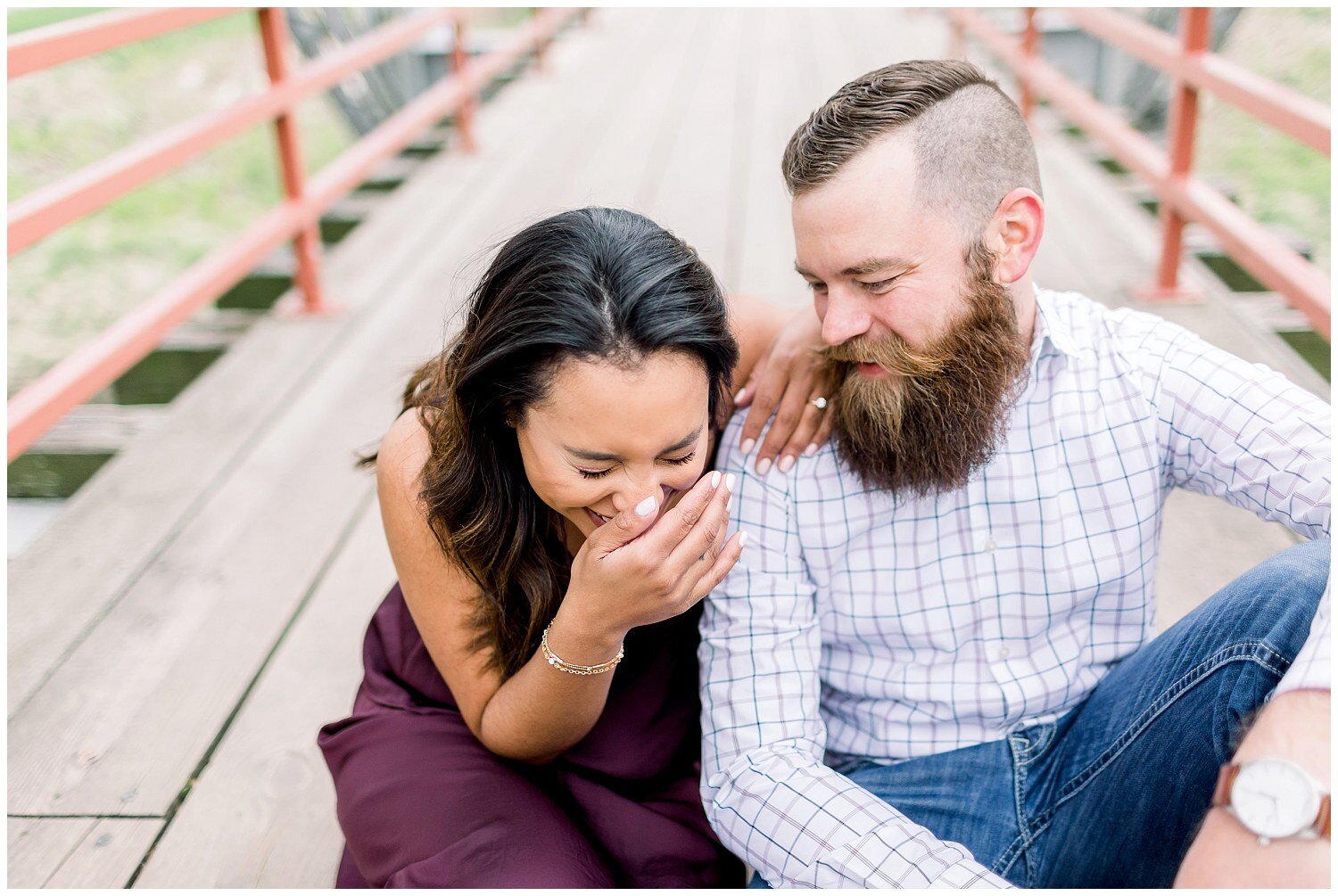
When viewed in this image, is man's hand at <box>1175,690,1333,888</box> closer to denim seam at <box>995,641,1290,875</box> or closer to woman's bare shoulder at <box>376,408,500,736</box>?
denim seam at <box>995,641,1290,875</box>

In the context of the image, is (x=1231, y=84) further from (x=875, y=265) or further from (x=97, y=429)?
(x=97, y=429)

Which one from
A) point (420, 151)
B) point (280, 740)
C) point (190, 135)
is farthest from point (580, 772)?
point (420, 151)

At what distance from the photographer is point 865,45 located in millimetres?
8570

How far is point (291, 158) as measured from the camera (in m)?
3.98

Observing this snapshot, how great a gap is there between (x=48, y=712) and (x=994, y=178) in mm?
1831

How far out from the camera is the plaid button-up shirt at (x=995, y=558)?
162 centimetres

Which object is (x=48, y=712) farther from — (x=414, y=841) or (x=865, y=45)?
(x=865, y=45)

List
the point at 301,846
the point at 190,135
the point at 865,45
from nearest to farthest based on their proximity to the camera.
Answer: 1. the point at 301,846
2. the point at 190,135
3. the point at 865,45

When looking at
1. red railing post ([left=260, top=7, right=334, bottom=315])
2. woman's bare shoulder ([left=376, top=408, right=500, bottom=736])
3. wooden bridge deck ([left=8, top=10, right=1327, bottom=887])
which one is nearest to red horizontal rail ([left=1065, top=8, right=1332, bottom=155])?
wooden bridge deck ([left=8, top=10, right=1327, bottom=887])

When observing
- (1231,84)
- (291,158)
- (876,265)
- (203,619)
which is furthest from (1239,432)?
(291,158)

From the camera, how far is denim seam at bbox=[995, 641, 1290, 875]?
142 centimetres

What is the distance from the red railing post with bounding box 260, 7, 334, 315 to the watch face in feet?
11.4

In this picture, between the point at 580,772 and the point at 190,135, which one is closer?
the point at 580,772

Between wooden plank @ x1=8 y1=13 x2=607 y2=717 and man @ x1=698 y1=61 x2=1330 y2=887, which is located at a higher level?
man @ x1=698 y1=61 x2=1330 y2=887
